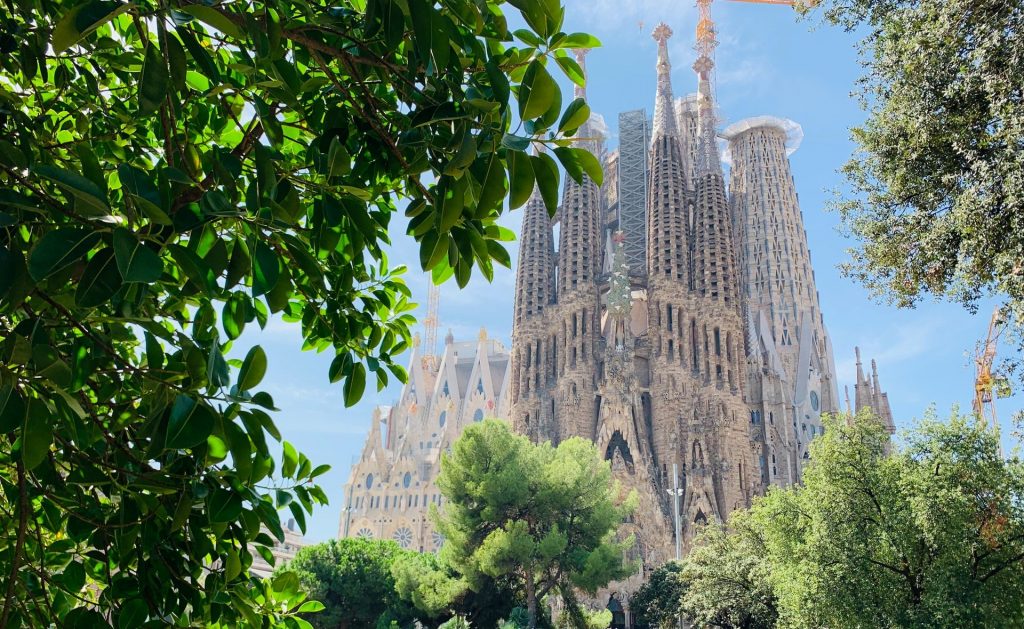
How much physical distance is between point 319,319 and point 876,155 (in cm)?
925

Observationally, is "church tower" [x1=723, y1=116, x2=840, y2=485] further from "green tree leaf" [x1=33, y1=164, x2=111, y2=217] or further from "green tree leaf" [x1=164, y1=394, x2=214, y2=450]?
"green tree leaf" [x1=33, y1=164, x2=111, y2=217]

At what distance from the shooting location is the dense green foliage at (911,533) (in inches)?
648

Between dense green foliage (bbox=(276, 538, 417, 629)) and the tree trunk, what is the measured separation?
161 inches

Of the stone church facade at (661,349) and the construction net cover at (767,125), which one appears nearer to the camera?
the stone church facade at (661,349)

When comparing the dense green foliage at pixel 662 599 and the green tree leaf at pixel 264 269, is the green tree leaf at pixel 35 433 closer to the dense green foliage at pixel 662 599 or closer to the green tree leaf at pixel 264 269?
the green tree leaf at pixel 264 269

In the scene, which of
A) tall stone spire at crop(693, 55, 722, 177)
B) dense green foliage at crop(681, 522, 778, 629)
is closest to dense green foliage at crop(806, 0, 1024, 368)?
dense green foliage at crop(681, 522, 778, 629)

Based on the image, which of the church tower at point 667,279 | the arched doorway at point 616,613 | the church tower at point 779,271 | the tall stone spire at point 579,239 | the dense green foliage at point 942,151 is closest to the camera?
the dense green foliage at point 942,151

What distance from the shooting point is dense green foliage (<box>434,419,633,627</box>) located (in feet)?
89.1

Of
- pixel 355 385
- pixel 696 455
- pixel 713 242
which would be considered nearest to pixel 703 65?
pixel 713 242

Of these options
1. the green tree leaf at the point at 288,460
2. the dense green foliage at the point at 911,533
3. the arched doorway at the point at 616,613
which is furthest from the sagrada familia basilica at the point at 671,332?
the green tree leaf at the point at 288,460

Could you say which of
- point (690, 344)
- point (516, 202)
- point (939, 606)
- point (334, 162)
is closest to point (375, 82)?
point (334, 162)

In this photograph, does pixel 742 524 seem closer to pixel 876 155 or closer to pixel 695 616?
pixel 695 616

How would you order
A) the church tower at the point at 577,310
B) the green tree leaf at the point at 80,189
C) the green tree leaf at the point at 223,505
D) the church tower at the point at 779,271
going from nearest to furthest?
the green tree leaf at the point at 80,189, the green tree leaf at the point at 223,505, the church tower at the point at 577,310, the church tower at the point at 779,271

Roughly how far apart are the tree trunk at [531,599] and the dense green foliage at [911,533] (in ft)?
30.2
